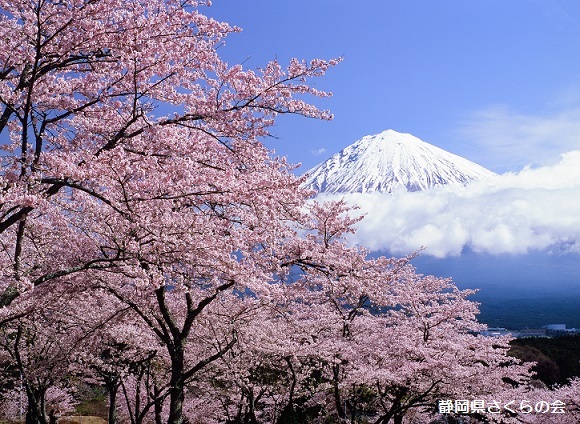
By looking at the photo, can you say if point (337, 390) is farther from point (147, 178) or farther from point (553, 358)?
point (553, 358)

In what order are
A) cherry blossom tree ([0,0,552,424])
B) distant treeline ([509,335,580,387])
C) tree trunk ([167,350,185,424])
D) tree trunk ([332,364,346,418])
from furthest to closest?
distant treeline ([509,335,580,387]) → tree trunk ([332,364,346,418]) → tree trunk ([167,350,185,424]) → cherry blossom tree ([0,0,552,424])

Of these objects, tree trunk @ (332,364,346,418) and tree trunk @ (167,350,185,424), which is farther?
tree trunk @ (332,364,346,418)

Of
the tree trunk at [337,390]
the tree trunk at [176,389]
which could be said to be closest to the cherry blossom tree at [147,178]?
the tree trunk at [176,389]

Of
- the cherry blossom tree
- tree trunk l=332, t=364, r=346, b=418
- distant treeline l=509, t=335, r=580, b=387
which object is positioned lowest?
distant treeline l=509, t=335, r=580, b=387

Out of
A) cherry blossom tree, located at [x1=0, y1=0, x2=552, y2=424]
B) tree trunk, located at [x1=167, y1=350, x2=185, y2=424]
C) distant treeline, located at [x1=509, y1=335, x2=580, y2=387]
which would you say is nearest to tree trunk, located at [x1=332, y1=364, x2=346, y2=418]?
cherry blossom tree, located at [x1=0, y1=0, x2=552, y2=424]

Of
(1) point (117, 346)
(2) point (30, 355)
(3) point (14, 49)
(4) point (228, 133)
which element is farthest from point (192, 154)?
(1) point (117, 346)

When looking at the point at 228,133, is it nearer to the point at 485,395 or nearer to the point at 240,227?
the point at 240,227

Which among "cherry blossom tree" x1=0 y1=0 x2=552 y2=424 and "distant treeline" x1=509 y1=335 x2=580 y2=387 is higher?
"cherry blossom tree" x1=0 y1=0 x2=552 y2=424

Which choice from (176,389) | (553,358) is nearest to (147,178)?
(176,389)

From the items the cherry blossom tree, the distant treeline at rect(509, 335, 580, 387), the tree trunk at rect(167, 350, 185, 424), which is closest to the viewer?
the cherry blossom tree

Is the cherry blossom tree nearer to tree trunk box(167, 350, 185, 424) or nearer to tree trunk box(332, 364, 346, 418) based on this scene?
tree trunk box(167, 350, 185, 424)

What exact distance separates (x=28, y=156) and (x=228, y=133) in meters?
2.37

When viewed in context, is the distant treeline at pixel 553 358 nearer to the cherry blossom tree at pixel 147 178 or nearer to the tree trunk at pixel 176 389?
the cherry blossom tree at pixel 147 178

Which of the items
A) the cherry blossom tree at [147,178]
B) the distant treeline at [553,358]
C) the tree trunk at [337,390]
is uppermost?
the cherry blossom tree at [147,178]
